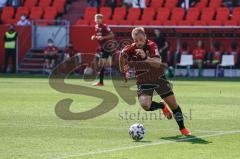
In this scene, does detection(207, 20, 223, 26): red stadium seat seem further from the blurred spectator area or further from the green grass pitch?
the green grass pitch

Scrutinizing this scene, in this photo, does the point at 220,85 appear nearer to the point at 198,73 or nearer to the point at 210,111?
the point at 198,73

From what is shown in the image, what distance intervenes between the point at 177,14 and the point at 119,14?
3.17m

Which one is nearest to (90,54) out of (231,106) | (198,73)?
(198,73)

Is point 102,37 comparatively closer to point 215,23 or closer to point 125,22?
point 215,23

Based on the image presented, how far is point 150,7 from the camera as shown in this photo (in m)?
39.4

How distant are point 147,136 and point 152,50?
5.25ft

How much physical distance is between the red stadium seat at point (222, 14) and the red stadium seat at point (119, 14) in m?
5.03

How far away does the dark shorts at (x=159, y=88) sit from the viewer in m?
14.0

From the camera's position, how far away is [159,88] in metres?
14.1

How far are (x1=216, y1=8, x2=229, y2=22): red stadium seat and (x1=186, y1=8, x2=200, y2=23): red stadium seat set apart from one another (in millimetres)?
1062

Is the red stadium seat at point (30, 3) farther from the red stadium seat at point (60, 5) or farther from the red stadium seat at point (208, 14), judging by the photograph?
the red stadium seat at point (208, 14)

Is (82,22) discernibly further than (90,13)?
No

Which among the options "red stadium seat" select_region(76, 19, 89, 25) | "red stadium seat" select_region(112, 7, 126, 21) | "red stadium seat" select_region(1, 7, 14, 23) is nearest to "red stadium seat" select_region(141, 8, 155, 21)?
"red stadium seat" select_region(112, 7, 126, 21)

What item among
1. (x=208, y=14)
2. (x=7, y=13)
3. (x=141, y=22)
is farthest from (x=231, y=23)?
(x=7, y=13)
